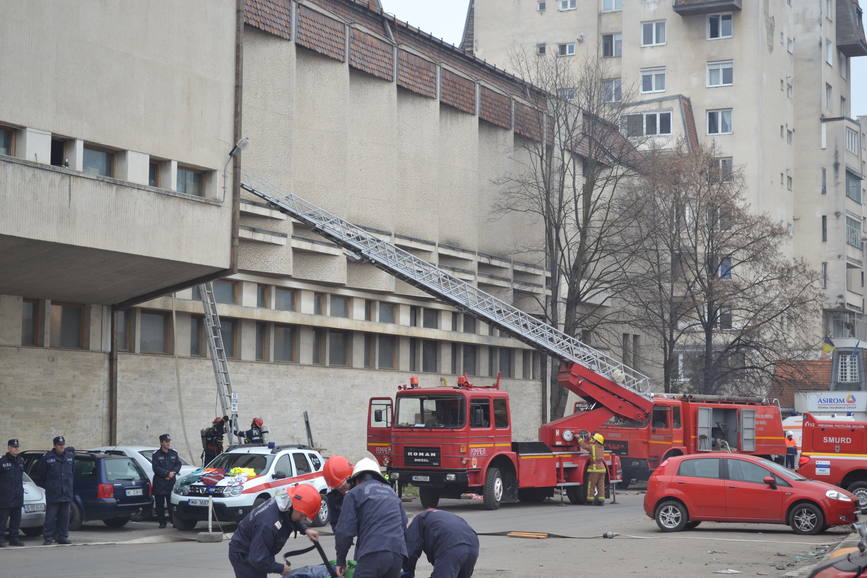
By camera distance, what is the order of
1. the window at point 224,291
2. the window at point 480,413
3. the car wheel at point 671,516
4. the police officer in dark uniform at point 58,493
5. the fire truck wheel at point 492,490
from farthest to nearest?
1. the window at point 224,291
2. the fire truck wheel at point 492,490
3. the window at point 480,413
4. the car wheel at point 671,516
5. the police officer in dark uniform at point 58,493

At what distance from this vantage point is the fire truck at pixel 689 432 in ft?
106

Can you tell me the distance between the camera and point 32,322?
2678 cm

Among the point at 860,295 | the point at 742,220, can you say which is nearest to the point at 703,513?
the point at 742,220

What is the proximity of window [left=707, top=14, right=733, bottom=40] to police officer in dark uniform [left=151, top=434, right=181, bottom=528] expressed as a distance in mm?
48228

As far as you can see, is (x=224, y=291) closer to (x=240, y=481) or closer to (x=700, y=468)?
(x=240, y=481)

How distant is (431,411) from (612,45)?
45743 millimetres

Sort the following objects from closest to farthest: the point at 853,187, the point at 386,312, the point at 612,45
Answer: the point at 386,312 < the point at 612,45 < the point at 853,187

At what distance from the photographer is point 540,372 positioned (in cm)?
4816

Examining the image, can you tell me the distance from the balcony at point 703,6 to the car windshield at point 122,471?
47.7 m

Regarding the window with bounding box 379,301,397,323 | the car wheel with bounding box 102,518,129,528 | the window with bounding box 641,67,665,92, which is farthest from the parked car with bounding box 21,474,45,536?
the window with bounding box 641,67,665,92

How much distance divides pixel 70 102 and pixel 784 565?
16.6 m

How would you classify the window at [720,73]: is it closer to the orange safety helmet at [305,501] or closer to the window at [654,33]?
the window at [654,33]

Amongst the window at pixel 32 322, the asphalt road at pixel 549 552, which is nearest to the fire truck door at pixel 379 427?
the asphalt road at pixel 549 552

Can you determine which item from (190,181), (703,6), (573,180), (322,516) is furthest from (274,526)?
(703,6)
